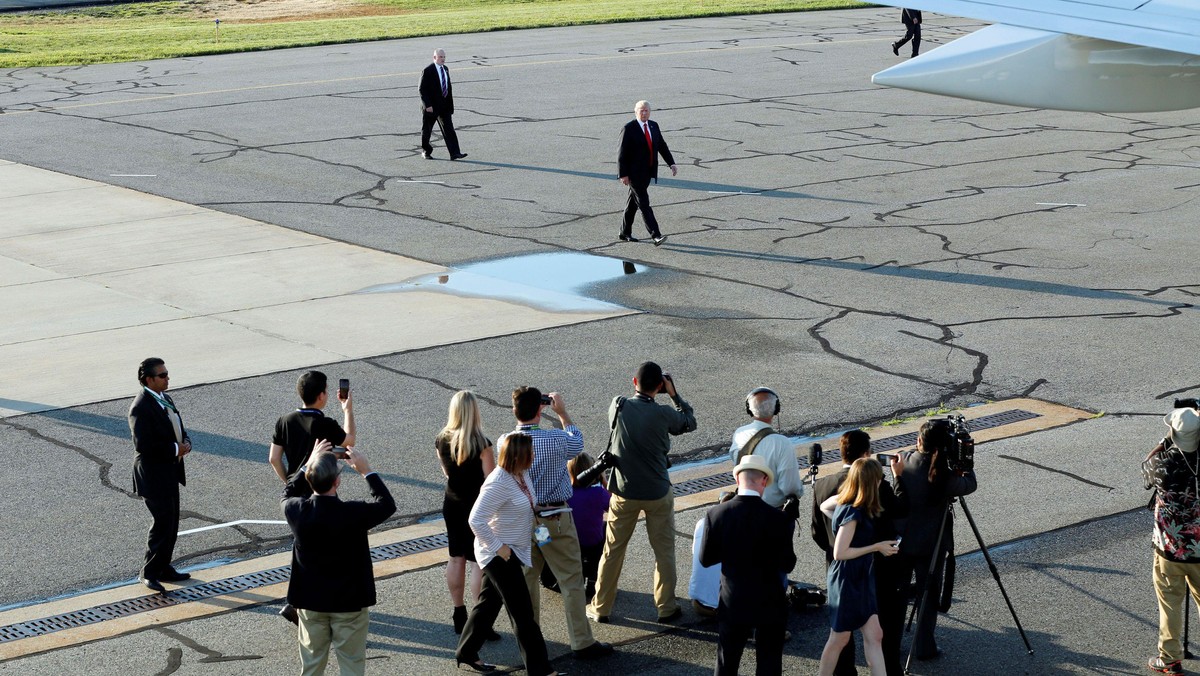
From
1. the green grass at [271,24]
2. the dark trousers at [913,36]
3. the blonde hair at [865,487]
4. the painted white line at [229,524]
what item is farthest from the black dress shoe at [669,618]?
the green grass at [271,24]

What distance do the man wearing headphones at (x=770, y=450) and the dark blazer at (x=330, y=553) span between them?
229 centimetres

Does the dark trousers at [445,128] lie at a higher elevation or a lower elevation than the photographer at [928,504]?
higher

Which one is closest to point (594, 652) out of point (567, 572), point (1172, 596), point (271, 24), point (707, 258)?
point (567, 572)

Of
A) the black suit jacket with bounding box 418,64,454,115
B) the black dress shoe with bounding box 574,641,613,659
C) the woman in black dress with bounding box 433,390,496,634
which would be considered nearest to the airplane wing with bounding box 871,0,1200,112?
the woman in black dress with bounding box 433,390,496,634

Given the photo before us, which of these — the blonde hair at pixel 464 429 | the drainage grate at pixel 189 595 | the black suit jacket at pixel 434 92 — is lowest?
the drainage grate at pixel 189 595

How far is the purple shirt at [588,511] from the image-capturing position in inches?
334

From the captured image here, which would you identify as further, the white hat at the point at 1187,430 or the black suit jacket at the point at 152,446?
the black suit jacket at the point at 152,446

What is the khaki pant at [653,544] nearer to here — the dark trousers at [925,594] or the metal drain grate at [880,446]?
the dark trousers at [925,594]

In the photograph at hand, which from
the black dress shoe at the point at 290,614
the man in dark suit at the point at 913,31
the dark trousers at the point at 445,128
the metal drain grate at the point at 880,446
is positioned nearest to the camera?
the black dress shoe at the point at 290,614

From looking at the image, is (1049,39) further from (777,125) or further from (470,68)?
(470,68)

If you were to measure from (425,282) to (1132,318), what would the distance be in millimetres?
8290

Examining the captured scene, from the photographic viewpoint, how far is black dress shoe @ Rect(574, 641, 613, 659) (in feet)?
24.8

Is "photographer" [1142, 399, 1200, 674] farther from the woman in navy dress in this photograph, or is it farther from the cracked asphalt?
the woman in navy dress

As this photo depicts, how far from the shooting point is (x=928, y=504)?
727cm
